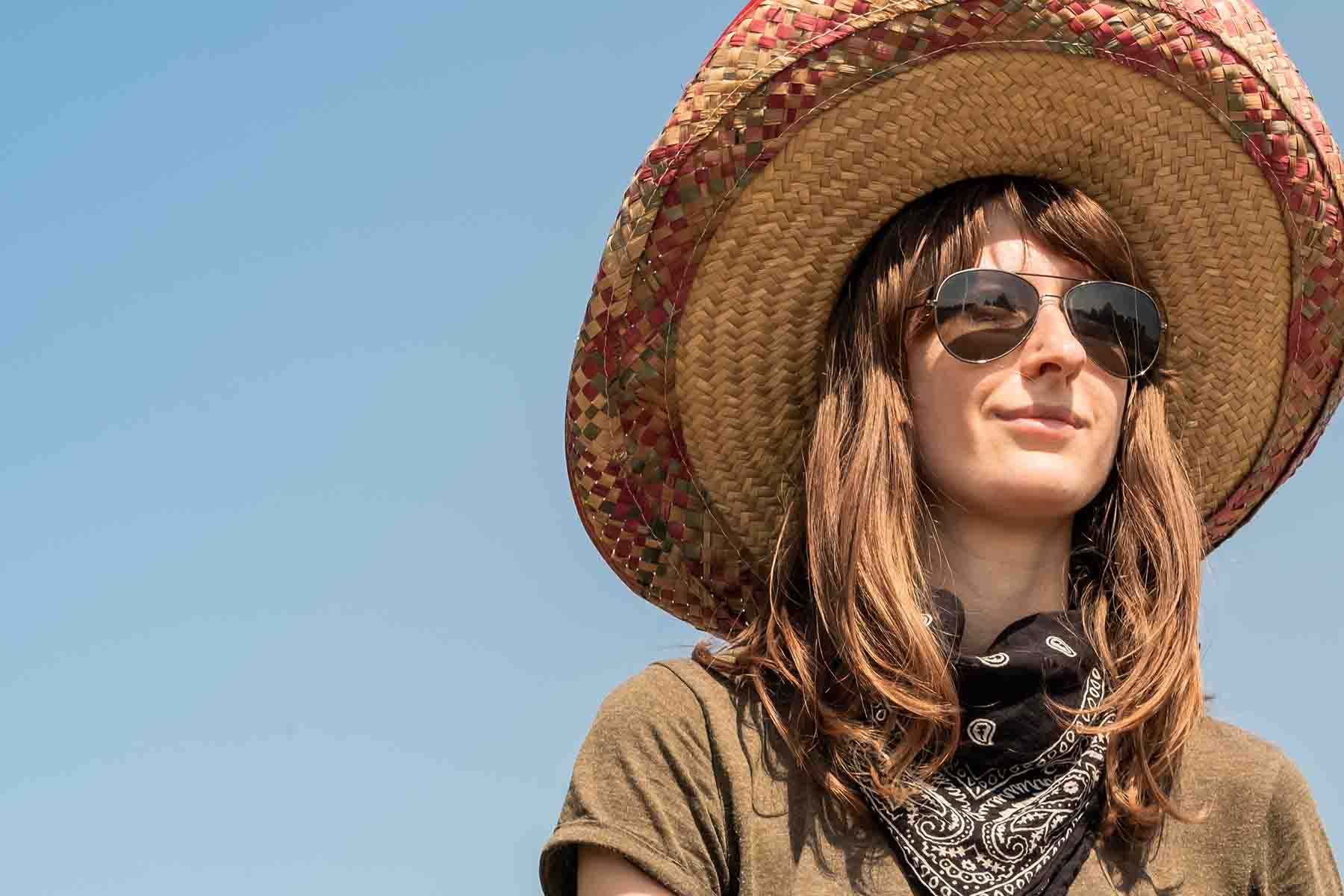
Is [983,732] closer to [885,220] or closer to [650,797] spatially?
[650,797]

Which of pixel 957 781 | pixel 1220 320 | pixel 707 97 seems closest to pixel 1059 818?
pixel 957 781

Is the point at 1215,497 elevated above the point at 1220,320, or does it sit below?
below

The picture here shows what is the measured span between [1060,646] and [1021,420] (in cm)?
35

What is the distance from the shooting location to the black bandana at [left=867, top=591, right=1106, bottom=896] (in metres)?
2.78

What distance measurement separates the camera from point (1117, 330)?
10.1 ft

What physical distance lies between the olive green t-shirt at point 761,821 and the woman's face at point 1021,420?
0.46 metres

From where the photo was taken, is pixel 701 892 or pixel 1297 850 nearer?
pixel 701 892

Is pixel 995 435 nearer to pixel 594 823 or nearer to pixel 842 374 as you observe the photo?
pixel 842 374

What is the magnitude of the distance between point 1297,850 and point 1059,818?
0.41 meters

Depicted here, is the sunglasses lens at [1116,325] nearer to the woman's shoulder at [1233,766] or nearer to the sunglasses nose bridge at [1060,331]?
the sunglasses nose bridge at [1060,331]

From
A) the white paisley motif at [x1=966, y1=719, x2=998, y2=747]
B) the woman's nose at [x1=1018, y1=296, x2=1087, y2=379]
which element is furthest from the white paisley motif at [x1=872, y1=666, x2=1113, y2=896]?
the woman's nose at [x1=1018, y1=296, x2=1087, y2=379]

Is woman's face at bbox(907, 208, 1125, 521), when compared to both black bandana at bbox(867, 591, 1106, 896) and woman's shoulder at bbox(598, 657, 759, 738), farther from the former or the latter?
woman's shoulder at bbox(598, 657, 759, 738)

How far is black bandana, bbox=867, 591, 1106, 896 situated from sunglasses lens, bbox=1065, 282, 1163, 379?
469 mm

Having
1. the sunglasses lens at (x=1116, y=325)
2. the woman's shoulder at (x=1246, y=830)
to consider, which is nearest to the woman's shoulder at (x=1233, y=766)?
the woman's shoulder at (x=1246, y=830)
